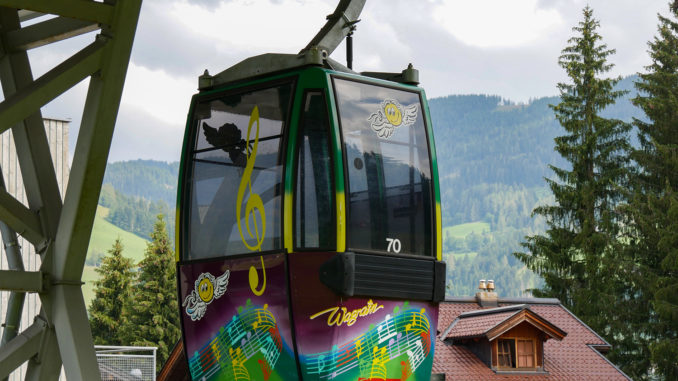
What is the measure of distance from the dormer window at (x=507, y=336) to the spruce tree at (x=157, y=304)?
2234cm

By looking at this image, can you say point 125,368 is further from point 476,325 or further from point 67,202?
point 67,202

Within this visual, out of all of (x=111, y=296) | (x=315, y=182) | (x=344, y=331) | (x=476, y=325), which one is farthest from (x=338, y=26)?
(x=111, y=296)

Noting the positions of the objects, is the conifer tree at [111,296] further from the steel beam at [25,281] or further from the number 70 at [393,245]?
the steel beam at [25,281]

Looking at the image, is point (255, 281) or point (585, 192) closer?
point (255, 281)

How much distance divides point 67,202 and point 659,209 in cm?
2776

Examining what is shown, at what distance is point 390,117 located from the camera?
7.65 meters

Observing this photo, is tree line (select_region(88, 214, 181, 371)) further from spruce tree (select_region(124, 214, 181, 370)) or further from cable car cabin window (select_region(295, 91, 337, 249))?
cable car cabin window (select_region(295, 91, 337, 249))

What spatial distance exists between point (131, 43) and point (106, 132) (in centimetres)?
50

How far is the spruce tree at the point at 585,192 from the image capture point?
105 feet

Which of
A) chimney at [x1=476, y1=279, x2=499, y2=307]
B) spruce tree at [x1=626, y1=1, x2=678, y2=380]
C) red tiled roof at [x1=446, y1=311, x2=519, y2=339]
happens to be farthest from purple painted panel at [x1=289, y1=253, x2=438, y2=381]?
spruce tree at [x1=626, y1=1, x2=678, y2=380]

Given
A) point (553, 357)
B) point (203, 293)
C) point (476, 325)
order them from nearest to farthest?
point (203, 293) → point (476, 325) → point (553, 357)

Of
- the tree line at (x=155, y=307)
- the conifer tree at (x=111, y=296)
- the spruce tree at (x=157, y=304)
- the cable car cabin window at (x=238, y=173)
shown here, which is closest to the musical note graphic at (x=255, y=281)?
A: the cable car cabin window at (x=238, y=173)

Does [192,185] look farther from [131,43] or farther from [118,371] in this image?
[118,371]

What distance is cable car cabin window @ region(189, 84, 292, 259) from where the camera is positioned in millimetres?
7281
